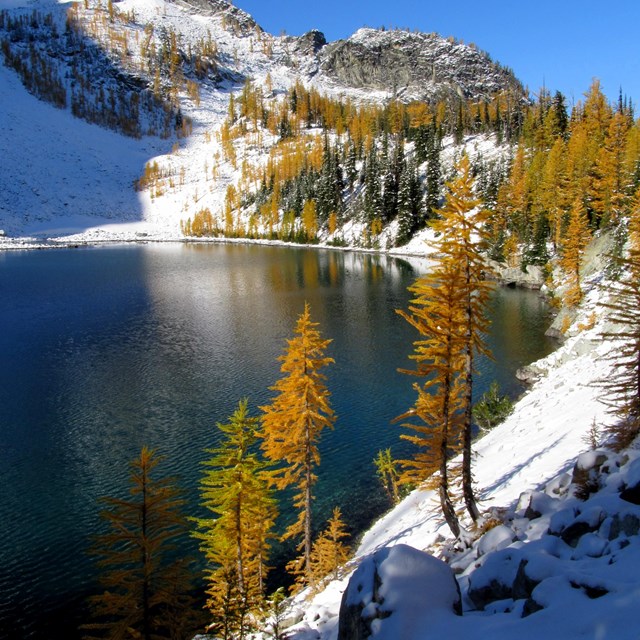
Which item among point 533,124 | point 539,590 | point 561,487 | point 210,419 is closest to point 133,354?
point 210,419

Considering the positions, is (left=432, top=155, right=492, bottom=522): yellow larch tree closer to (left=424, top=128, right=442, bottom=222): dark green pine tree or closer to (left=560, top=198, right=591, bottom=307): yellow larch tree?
(left=560, top=198, right=591, bottom=307): yellow larch tree

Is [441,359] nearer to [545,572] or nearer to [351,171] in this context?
[545,572]

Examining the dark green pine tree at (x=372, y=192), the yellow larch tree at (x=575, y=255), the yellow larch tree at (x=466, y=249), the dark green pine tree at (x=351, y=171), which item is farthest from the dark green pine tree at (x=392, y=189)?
the yellow larch tree at (x=466, y=249)

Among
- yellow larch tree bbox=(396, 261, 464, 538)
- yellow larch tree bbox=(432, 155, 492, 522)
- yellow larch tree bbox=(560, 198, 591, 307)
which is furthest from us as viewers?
yellow larch tree bbox=(560, 198, 591, 307)

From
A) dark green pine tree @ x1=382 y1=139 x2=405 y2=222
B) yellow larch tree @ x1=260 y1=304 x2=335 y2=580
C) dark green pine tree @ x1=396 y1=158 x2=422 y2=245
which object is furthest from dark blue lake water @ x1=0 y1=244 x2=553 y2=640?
dark green pine tree @ x1=382 y1=139 x2=405 y2=222

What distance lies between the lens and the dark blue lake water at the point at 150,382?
25766 millimetres

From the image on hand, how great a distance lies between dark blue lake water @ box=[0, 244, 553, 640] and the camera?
84.5 ft

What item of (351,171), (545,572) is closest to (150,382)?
(545,572)

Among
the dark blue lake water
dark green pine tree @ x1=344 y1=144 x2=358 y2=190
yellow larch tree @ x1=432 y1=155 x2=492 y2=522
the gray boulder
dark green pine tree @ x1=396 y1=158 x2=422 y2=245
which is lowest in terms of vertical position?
the dark blue lake water

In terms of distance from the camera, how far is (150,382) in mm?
46188

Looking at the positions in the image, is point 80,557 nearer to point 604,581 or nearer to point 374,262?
point 604,581

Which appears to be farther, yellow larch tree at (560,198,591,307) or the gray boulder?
yellow larch tree at (560,198,591,307)

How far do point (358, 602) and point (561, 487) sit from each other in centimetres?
892

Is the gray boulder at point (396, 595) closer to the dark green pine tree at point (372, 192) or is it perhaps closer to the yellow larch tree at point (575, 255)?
the yellow larch tree at point (575, 255)
